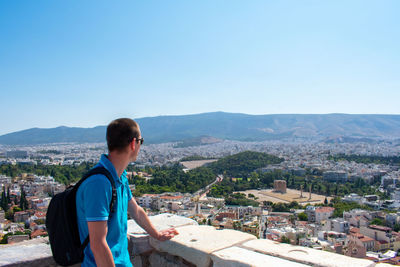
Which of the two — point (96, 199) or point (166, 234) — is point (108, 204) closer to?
point (96, 199)

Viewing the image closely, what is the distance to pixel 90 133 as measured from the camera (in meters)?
146

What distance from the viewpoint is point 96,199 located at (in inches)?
43.4

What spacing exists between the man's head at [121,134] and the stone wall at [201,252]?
0.67 meters

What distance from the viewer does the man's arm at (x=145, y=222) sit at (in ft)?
5.14

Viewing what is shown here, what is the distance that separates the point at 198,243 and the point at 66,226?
28.6 inches

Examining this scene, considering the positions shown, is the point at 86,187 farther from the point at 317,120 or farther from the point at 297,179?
the point at 317,120

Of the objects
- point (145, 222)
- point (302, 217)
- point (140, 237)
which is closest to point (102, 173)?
point (145, 222)

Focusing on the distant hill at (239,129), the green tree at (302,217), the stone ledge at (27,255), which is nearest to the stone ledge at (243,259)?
the stone ledge at (27,255)

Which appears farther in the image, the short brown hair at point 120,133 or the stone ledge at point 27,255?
the stone ledge at point 27,255

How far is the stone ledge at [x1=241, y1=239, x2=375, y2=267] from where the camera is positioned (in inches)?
53.9

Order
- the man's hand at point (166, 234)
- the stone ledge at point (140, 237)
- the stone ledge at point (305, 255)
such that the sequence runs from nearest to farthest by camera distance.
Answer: the stone ledge at point (305, 255), the man's hand at point (166, 234), the stone ledge at point (140, 237)

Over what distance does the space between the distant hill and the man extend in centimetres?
12705

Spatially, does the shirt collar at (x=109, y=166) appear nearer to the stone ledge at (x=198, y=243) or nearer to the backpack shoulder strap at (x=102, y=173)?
the backpack shoulder strap at (x=102, y=173)

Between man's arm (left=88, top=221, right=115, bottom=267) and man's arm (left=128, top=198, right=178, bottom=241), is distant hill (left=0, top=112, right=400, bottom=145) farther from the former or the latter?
man's arm (left=88, top=221, right=115, bottom=267)
